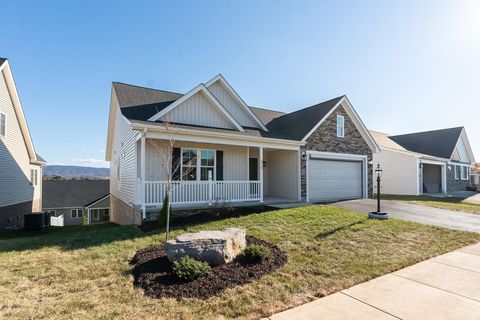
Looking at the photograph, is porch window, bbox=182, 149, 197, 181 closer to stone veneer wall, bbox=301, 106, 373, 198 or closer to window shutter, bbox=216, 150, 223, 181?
window shutter, bbox=216, 150, 223, 181

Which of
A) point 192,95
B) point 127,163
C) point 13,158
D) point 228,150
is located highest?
point 192,95

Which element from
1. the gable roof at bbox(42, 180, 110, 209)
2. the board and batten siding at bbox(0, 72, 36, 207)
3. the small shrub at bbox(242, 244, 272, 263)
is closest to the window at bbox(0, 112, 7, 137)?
the board and batten siding at bbox(0, 72, 36, 207)

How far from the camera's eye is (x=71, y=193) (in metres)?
29.2

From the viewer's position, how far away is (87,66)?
12180 millimetres

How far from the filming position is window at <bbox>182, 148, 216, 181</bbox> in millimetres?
11367

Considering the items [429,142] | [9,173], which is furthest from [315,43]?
[429,142]

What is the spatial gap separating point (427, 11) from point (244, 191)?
935 cm

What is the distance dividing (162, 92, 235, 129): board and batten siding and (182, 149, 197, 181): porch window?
4.70 ft

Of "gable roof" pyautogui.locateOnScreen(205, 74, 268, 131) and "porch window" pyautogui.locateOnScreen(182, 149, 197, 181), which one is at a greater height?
"gable roof" pyautogui.locateOnScreen(205, 74, 268, 131)

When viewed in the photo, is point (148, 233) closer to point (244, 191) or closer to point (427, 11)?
point (244, 191)

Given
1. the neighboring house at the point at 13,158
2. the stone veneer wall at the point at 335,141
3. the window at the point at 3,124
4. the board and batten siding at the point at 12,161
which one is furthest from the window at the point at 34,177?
the stone veneer wall at the point at 335,141

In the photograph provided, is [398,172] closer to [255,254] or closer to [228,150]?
[228,150]

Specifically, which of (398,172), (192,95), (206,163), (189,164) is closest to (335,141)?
(206,163)

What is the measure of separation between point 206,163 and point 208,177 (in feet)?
2.28
